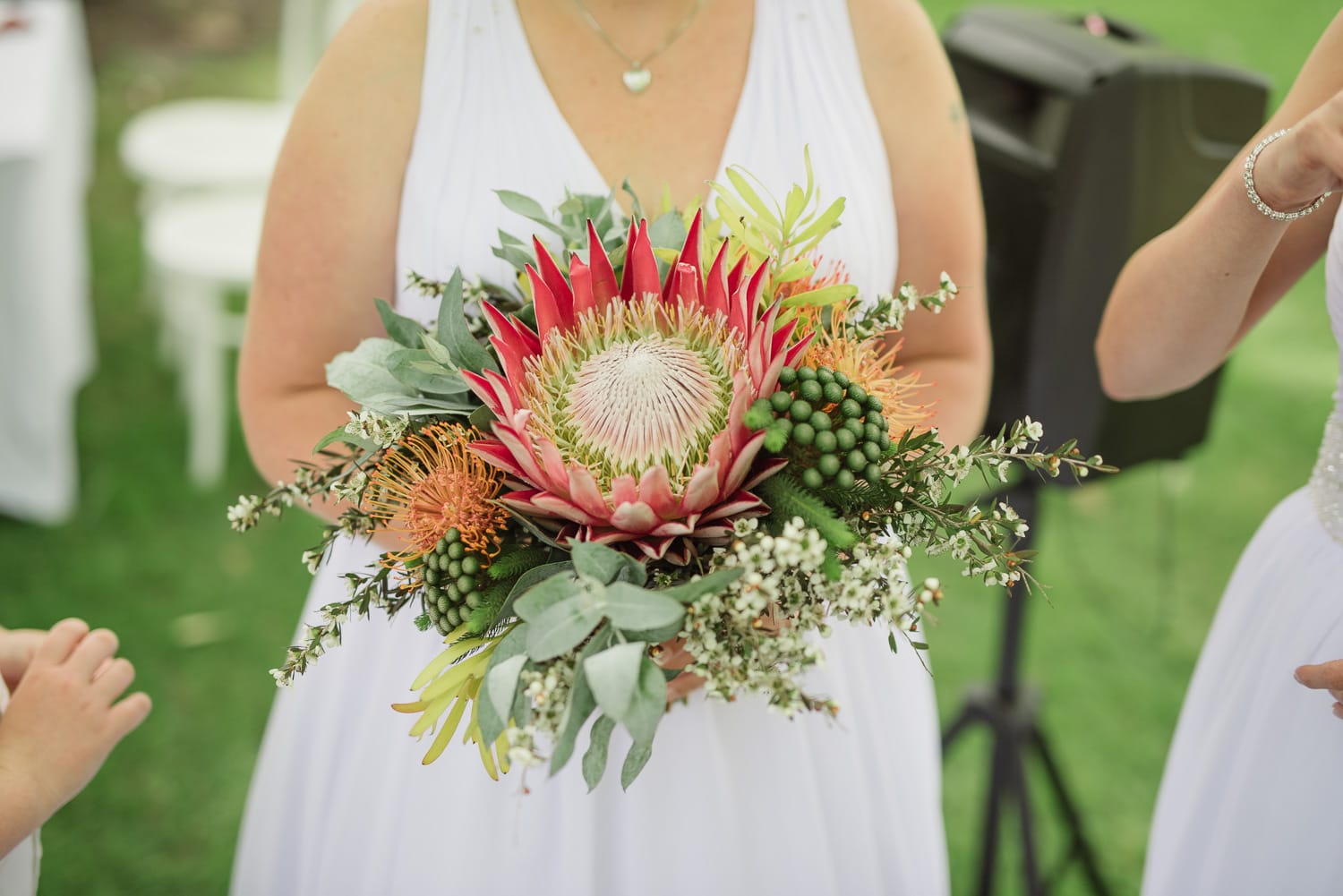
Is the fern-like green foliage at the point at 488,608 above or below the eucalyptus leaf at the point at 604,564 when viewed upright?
below

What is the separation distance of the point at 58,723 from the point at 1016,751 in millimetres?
1741

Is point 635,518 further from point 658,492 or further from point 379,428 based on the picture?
point 379,428

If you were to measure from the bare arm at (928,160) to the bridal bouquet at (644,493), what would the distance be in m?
0.40

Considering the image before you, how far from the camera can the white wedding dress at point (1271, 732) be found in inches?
50.4

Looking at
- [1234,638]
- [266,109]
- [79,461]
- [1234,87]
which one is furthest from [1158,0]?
[1234,638]

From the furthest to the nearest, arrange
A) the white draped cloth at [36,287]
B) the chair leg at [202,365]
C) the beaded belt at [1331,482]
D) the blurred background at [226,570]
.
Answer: the chair leg at [202,365] → the white draped cloth at [36,287] → the blurred background at [226,570] → the beaded belt at [1331,482]

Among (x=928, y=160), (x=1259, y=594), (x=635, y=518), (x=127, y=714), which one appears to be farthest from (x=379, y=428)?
(x=1259, y=594)

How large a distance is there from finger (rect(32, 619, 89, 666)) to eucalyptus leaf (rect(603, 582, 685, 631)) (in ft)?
2.34

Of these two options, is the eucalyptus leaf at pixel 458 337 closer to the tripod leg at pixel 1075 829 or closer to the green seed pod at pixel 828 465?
the green seed pod at pixel 828 465

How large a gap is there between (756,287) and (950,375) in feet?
1.93

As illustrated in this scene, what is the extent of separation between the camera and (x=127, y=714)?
1.33 m

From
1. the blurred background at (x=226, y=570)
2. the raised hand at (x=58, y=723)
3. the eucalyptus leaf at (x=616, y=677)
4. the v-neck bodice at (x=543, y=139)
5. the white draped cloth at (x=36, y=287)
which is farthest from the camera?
the white draped cloth at (x=36, y=287)

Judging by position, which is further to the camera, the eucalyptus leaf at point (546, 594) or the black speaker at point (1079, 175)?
the black speaker at point (1079, 175)

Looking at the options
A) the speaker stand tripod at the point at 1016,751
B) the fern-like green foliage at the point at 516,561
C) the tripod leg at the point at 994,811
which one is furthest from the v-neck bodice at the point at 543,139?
the tripod leg at the point at 994,811
